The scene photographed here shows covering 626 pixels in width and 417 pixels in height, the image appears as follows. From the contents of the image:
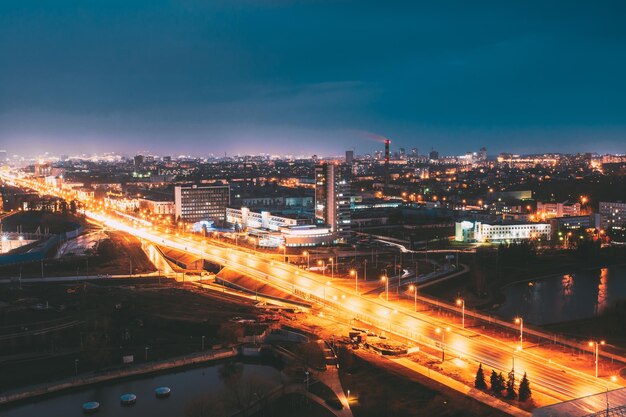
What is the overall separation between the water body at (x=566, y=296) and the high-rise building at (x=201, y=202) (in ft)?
58.5

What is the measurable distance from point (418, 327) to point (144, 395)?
526 cm

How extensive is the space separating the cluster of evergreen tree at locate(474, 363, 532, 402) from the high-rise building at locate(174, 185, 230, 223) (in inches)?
956

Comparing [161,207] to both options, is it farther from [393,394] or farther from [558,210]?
[393,394]

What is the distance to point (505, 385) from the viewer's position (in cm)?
909

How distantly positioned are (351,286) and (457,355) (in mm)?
6224

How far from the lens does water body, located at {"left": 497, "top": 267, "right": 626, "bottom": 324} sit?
15188mm

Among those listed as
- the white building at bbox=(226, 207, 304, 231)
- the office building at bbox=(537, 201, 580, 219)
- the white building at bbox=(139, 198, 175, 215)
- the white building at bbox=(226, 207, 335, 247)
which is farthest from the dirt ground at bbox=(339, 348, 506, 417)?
the white building at bbox=(139, 198, 175, 215)

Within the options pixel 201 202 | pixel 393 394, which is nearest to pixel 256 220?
pixel 201 202

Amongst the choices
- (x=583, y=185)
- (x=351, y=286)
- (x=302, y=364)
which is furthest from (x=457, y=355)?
(x=583, y=185)

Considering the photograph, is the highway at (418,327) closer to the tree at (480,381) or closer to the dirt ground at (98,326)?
the tree at (480,381)

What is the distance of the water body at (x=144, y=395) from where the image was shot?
382 inches

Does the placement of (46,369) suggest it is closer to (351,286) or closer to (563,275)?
(351,286)

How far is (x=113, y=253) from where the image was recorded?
2292cm

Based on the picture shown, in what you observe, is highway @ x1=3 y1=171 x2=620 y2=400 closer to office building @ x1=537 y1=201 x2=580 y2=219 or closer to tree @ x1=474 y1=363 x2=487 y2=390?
tree @ x1=474 y1=363 x2=487 y2=390
